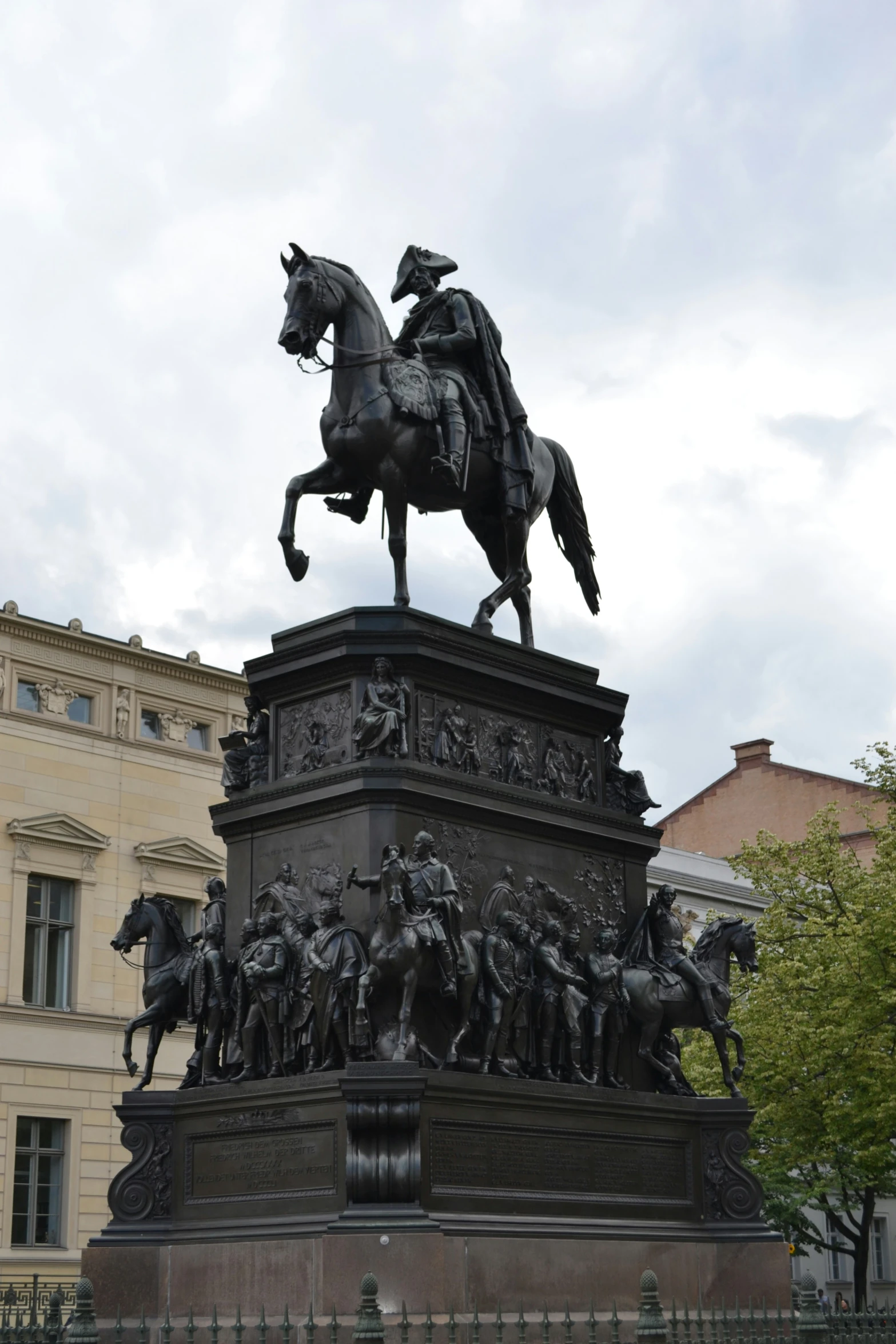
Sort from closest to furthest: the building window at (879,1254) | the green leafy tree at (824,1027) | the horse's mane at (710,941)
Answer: the horse's mane at (710,941) < the green leafy tree at (824,1027) < the building window at (879,1254)

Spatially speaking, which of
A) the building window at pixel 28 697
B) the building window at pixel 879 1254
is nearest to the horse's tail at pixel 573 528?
the building window at pixel 28 697

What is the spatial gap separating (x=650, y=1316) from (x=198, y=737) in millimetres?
36554

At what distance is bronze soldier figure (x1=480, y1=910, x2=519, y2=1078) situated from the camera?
16141 millimetres

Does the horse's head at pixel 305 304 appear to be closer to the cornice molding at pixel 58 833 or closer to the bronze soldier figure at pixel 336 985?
the bronze soldier figure at pixel 336 985

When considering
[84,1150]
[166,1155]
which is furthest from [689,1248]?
[84,1150]

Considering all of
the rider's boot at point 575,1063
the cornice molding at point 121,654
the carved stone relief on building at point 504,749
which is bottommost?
the rider's boot at point 575,1063

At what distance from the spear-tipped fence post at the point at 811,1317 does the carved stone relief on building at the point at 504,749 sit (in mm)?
5325

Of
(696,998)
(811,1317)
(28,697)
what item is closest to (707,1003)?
(696,998)

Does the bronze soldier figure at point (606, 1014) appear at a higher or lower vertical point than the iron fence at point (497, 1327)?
higher

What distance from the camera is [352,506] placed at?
1911 centimetres

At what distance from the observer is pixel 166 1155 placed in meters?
16.6

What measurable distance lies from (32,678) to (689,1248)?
98.2 feet

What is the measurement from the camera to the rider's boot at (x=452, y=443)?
18016 millimetres

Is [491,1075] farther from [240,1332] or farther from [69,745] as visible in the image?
[69,745]
